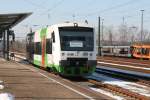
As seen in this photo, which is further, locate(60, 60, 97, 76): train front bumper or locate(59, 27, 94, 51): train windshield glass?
locate(59, 27, 94, 51): train windshield glass

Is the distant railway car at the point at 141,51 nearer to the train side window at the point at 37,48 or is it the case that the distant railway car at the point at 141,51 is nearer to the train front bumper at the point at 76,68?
the train side window at the point at 37,48

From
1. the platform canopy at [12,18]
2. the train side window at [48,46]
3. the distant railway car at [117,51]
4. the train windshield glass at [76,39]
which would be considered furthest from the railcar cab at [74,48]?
the distant railway car at [117,51]

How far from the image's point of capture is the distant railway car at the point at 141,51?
227 ft

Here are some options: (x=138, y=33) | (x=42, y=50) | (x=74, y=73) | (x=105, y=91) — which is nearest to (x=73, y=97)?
(x=105, y=91)

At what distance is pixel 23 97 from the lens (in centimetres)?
1423

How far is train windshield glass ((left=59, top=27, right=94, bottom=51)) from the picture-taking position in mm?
23312

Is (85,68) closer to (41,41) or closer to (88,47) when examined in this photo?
(88,47)

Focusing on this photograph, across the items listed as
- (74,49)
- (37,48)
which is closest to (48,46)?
(74,49)

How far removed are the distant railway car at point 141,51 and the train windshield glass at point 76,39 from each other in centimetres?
4555

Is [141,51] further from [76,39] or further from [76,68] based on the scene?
[76,68]

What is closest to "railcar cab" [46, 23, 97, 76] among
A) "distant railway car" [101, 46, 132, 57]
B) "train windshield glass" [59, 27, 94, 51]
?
"train windshield glass" [59, 27, 94, 51]

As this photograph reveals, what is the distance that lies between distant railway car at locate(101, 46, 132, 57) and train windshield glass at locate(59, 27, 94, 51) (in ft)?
179

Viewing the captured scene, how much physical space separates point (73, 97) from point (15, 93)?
6.65ft

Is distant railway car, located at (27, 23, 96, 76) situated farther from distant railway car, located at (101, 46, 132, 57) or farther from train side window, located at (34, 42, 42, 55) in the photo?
distant railway car, located at (101, 46, 132, 57)
